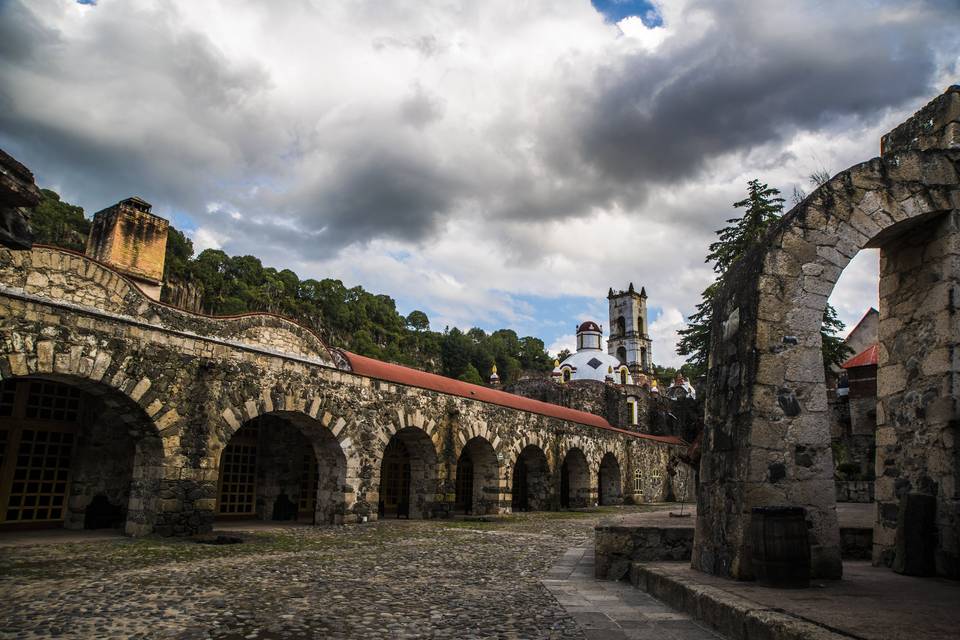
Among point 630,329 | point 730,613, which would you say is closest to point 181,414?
point 730,613

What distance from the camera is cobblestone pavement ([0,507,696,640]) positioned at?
409 centimetres

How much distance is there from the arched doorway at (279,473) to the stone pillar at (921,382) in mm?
10199

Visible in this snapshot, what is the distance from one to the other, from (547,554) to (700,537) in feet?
12.2

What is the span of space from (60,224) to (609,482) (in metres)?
32.0

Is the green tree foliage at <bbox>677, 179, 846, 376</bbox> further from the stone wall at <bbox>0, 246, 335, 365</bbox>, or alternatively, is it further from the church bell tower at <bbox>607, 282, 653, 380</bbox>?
the church bell tower at <bbox>607, 282, 653, 380</bbox>

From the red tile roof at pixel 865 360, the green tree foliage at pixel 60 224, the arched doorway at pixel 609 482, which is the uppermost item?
the green tree foliage at pixel 60 224

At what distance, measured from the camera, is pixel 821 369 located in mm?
4891

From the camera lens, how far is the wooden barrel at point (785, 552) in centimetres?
414

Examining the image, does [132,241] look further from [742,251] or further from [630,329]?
[630,329]

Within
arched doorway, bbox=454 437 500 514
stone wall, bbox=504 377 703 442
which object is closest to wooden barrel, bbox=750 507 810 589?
arched doorway, bbox=454 437 500 514

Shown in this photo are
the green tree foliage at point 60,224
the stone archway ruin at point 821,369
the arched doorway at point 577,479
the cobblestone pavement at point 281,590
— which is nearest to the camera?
the cobblestone pavement at point 281,590

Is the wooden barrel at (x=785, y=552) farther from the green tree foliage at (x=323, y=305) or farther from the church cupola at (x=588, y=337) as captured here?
the church cupola at (x=588, y=337)

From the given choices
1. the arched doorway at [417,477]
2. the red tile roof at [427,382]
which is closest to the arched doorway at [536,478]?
the red tile roof at [427,382]

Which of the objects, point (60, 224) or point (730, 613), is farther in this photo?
Answer: point (60, 224)
